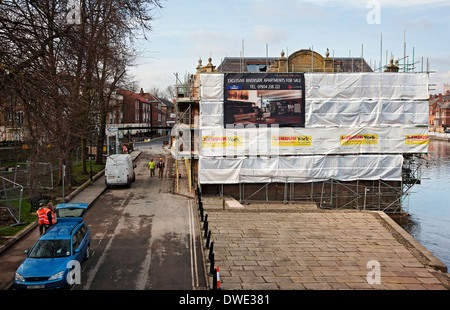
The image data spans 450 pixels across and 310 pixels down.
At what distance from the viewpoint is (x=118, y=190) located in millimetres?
26594

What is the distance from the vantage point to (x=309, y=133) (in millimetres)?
25375

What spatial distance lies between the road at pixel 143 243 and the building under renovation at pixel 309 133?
14.8ft

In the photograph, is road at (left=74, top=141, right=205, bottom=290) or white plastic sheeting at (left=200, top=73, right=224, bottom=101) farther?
white plastic sheeting at (left=200, top=73, right=224, bottom=101)

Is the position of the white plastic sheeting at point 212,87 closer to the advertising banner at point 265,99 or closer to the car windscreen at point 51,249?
the advertising banner at point 265,99

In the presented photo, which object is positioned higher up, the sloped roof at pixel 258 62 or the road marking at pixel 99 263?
the sloped roof at pixel 258 62

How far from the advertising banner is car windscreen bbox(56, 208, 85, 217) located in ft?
38.6

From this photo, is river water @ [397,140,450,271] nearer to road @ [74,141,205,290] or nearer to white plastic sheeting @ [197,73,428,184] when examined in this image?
white plastic sheeting @ [197,73,428,184]

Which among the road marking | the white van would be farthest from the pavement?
the white van

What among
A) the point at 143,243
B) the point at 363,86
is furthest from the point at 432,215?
the point at 143,243

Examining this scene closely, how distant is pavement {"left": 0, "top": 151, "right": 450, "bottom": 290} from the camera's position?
12094mm

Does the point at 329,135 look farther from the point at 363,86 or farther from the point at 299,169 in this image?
the point at 363,86

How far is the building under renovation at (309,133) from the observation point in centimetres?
2503

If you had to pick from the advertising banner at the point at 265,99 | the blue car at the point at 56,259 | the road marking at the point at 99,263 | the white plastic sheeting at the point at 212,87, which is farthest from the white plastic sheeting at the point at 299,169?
the blue car at the point at 56,259

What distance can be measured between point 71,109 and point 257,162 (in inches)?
593
